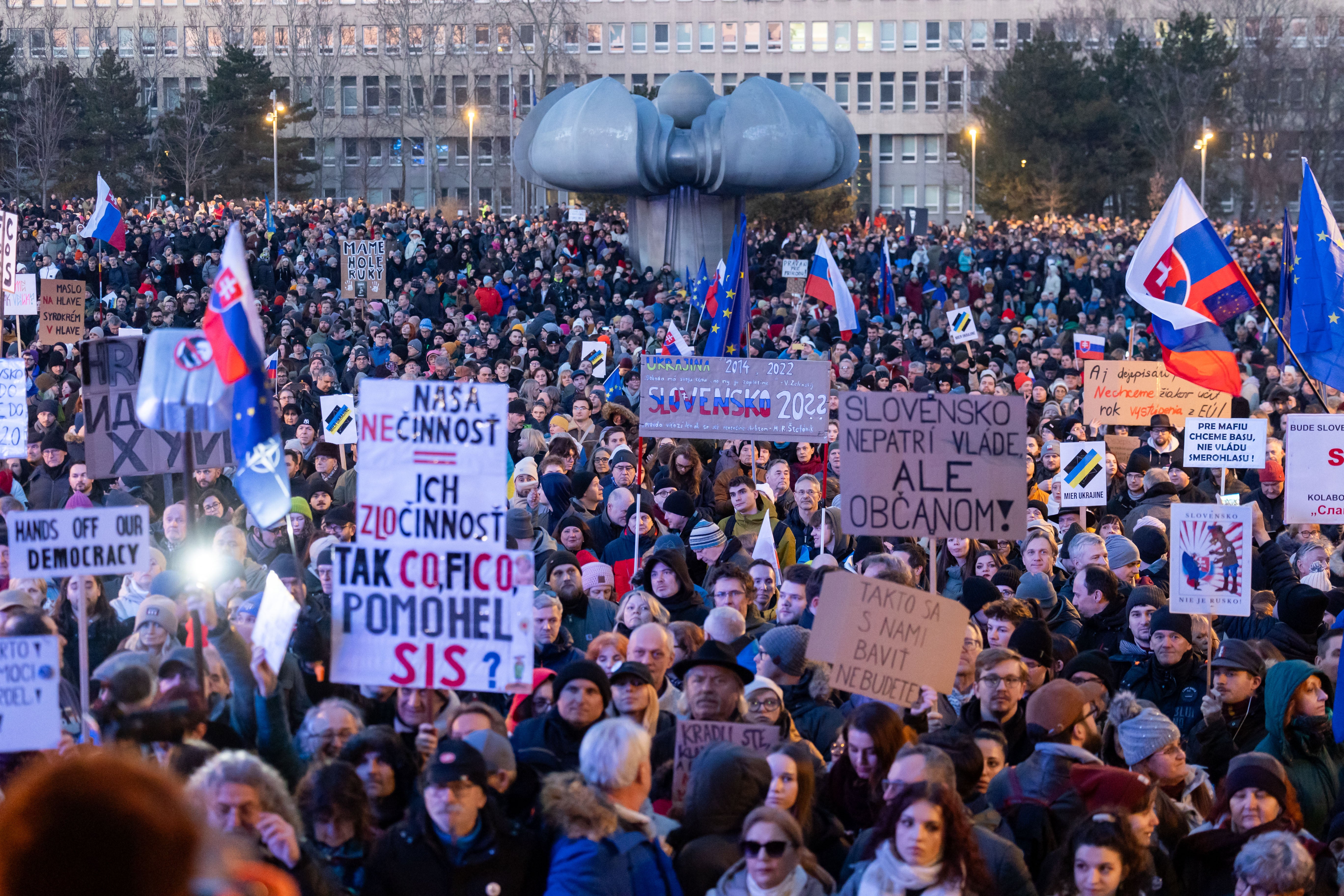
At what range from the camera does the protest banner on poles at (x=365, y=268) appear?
23.0m

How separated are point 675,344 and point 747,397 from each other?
6.26 meters

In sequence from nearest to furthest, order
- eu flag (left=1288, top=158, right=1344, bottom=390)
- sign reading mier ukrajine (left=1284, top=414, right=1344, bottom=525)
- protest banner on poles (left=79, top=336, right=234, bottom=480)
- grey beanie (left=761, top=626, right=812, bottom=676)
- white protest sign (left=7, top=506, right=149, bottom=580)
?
white protest sign (left=7, top=506, right=149, bottom=580), grey beanie (left=761, top=626, right=812, bottom=676), protest banner on poles (left=79, top=336, right=234, bottom=480), sign reading mier ukrajine (left=1284, top=414, right=1344, bottom=525), eu flag (left=1288, top=158, right=1344, bottom=390)

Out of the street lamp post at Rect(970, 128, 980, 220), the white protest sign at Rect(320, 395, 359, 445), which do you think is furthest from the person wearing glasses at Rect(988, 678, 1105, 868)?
the street lamp post at Rect(970, 128, 980, 220)

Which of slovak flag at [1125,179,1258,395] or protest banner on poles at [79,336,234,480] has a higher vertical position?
slovak flag at [1125,179,1258,395]

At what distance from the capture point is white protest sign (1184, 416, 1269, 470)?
10.3 meters

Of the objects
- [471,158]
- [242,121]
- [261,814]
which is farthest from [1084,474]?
[242,121]

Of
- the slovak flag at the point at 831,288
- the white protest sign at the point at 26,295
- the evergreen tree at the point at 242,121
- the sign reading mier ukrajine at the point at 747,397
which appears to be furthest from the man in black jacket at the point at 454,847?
the evergreen tree at the point at 242,121

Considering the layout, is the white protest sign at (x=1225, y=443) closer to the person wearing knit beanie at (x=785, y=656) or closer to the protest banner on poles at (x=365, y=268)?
the person wearing knit beanie at (x=785, y=656)

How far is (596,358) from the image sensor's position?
706 inches

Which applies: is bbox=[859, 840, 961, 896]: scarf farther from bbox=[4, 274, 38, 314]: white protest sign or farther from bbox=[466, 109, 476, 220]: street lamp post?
bbox=[466, 109, 476, 220]: street lamp post

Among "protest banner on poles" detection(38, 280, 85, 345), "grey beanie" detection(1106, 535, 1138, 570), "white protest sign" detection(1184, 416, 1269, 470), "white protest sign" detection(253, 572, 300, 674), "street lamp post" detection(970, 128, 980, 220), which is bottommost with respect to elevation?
"grey beanie" detection(1106, 535, 1138, 570)

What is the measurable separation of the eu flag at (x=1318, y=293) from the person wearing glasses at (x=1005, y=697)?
4.05 metres

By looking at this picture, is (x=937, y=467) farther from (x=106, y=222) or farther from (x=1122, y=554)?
(x=106, y=222)

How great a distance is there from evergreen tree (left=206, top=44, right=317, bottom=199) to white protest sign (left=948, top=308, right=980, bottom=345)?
41689mm
